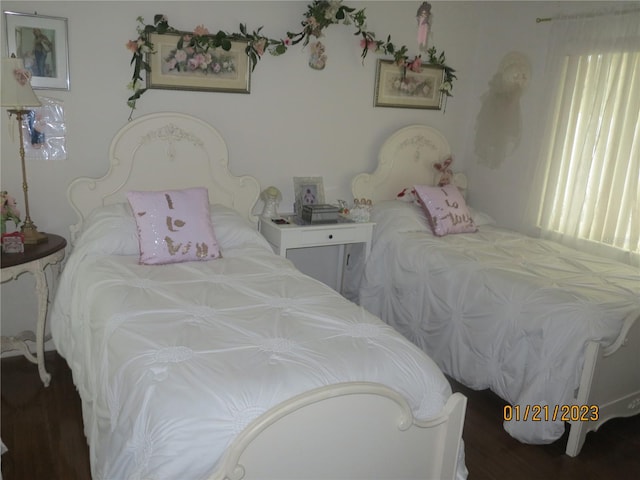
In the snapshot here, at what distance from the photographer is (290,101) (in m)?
3.40

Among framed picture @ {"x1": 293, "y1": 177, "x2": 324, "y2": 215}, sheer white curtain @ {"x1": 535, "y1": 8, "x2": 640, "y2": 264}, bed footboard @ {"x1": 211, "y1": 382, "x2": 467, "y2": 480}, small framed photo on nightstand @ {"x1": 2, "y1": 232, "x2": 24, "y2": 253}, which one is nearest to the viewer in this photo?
bed footboard @ {"x1": 211, "y1": 382, "x2": 467, "y2": 480}

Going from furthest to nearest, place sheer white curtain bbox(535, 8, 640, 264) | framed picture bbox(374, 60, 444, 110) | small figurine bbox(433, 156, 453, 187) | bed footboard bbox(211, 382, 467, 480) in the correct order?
small figurine bbox(433, 156, 453, 187) → framed picture bbox(374, 60, 444, 110) → sheer white curtain bbox(535, 8, 640, 264) → bed footboard bbox(211, 382, 467, 480)

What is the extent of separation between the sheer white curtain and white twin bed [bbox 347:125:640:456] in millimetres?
214

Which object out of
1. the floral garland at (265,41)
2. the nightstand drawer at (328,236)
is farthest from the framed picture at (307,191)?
the floral garland at (265,41)

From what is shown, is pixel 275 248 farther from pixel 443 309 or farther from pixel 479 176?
pixel 479 176

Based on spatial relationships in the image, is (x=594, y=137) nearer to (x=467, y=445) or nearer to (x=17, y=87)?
(x=467, y=445)

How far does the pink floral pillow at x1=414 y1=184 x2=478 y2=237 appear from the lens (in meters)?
3.48

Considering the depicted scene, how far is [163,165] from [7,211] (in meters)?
0.83

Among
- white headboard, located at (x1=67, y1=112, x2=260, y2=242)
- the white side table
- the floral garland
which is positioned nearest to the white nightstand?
white headboard, located at (x1=67, y1=112, x2=260, y2=242)

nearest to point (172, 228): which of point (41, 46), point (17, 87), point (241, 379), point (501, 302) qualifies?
point (17, 87)

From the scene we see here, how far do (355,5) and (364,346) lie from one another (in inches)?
99.7

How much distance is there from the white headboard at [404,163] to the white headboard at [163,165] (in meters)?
0.97

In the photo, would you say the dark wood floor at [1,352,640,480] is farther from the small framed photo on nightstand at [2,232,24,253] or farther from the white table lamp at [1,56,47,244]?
the white table lamp at [1,56,47,244]
